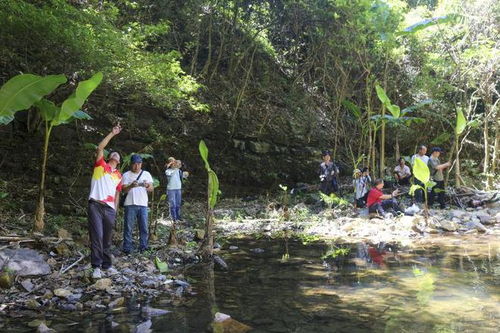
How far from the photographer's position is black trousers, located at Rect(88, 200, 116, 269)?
5480mm

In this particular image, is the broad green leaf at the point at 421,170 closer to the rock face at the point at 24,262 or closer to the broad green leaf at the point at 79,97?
the broad green leaf at the point at 79,97

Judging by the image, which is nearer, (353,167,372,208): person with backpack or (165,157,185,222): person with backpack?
(165,157,185,222): person with backpack

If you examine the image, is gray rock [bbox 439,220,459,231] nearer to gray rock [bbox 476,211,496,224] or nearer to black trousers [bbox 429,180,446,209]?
gray rock [bbox 476,211,496,224]

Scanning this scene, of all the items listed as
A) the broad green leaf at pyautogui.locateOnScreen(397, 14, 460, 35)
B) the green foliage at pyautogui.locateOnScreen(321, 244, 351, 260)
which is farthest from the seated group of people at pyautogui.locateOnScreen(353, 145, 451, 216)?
the broad green leaf at pyautogui.locateOnScreen(397, 14, 460, 35)

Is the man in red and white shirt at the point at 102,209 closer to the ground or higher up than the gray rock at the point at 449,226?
higher up

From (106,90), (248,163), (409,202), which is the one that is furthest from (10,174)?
(409,202)

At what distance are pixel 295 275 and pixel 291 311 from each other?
156cm

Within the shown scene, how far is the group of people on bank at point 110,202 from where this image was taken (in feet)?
18.1

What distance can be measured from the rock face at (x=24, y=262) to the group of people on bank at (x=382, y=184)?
788cm

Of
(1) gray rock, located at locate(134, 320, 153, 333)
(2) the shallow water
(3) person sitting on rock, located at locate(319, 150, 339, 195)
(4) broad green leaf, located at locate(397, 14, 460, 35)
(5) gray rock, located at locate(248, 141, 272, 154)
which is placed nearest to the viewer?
(1) gray rock, located at locate(134, 320, 153, 333)

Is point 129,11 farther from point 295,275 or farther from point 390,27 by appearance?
point 295,275

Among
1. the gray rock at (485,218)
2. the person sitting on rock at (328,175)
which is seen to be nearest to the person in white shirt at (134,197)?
the person sitting on rock at (328,175)

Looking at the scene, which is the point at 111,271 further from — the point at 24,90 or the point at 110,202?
the point at 24,90

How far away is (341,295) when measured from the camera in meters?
4.75
